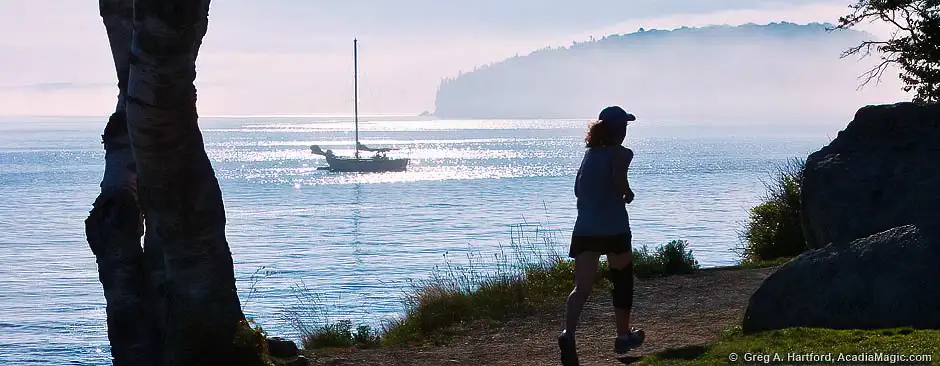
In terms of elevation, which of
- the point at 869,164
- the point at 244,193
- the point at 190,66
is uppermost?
the point at 190,66

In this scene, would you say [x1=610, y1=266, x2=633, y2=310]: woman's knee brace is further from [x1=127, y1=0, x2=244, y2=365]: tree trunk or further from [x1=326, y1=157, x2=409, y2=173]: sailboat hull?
[x1=326, y1=157, x2=409, y2=173]: sailboat hull

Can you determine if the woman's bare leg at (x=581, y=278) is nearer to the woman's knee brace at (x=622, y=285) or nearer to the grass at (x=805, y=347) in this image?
the woman's knee brace at (x=622, y=285)

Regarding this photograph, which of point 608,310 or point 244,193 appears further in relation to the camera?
point 244,193

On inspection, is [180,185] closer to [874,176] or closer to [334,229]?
[874,176]

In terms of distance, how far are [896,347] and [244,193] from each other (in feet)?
251

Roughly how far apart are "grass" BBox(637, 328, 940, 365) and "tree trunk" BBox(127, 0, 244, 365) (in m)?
3.27

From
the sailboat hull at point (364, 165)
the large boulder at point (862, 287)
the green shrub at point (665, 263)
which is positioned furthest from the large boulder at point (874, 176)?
the sailboat hull at point (364, 165)

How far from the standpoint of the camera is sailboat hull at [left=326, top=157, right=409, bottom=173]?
→ 366 feet

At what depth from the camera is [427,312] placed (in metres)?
13.1

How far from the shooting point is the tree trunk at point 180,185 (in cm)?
751

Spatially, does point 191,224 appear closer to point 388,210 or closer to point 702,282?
point 702,282

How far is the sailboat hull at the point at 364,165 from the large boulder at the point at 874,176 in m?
98.8

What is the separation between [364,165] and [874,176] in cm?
10116

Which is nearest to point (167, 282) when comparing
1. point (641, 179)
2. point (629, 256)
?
point (629, 256)
